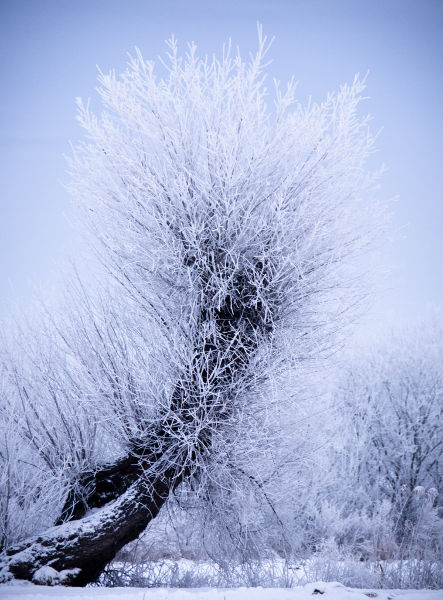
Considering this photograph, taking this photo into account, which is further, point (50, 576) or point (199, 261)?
point (199, 261)

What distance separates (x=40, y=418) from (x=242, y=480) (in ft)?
8.20

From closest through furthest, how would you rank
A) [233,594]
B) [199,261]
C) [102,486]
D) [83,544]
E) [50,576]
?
[233,594] < [50,576] < [83,544] < [199,261] < [102,486]

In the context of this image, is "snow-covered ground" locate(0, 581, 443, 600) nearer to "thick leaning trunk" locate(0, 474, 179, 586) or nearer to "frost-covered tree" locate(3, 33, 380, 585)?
"thick leaning trunk" locate(0, 474, 179, 586)

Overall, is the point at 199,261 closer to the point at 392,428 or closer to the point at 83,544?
the point at 83,544

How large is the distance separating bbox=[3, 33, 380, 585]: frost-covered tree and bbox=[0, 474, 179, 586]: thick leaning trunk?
31 mm

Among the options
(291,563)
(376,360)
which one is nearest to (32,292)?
(291,563)

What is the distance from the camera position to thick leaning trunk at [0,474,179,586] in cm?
405

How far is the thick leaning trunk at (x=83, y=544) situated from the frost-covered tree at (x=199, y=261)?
0.03 meters

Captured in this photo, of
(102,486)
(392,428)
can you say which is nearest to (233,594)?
(102,486)

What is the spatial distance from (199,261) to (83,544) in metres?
2.97

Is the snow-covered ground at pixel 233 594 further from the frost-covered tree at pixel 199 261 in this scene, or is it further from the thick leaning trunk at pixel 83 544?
the frost-covered tree at pixel 199 261

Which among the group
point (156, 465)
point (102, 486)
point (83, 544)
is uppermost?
point (156, 465)

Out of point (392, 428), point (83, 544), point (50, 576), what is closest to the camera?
point (50, 576)

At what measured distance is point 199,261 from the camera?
4.68 meters
